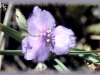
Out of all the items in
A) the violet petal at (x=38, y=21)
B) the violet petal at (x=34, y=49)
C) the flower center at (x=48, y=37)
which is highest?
the violet petal at (x=38, y=21)

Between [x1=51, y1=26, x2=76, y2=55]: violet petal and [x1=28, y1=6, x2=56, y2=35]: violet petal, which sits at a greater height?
[x1=28, y1=6, x2=56, y2=35]: violet petal

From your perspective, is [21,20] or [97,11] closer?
[21,20]

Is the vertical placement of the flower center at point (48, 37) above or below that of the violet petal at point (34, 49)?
above

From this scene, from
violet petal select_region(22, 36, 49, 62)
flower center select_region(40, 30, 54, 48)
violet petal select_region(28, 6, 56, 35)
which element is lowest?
violet petal select_region(22, 36, 49, 62)

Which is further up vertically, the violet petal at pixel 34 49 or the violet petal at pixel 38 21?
the violet petal at pixel 38 21

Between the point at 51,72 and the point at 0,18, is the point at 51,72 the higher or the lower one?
the lower one

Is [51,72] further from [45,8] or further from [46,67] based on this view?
[45,8]

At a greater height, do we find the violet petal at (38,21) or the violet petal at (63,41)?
the violet petal at (38,21)

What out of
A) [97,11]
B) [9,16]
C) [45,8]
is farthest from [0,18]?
[97,11]
